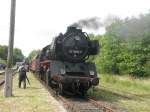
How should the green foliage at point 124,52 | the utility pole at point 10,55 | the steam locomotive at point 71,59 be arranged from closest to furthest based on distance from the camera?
the utility pole at point 10,55
the steam locomotive at point 71,59
the green foliage at point 124,52

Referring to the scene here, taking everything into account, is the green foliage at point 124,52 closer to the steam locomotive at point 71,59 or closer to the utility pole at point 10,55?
the steam locomotive at point 71,59

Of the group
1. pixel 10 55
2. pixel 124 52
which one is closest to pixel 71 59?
pixel 10 55

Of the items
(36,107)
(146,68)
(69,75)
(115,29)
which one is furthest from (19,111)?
(115,29)

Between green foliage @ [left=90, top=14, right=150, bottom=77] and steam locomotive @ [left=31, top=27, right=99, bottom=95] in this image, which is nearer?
steam locomotive @ [left=31, top=27, right=99, bottom=95]

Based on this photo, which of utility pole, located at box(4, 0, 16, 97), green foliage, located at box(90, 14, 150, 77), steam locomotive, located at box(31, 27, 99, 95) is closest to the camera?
utility pole, located at box(4, 0, 16, 97)

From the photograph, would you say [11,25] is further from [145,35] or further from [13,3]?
[145,35]

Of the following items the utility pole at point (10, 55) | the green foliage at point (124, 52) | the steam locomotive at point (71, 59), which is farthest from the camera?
the green foliage at point (124, 52)

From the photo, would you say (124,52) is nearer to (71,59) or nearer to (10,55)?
(71,59)

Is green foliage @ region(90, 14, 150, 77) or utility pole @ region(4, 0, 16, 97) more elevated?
green foliage @ region(90, 14, 150, 77)

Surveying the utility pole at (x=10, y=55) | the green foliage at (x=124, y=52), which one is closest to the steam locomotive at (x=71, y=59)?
the utility pole at (x=10, y=55)

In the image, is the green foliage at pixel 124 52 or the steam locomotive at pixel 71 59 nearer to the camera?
the steam locomotive at pixel 71 59

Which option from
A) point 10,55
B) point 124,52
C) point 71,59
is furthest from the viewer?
point 124,52

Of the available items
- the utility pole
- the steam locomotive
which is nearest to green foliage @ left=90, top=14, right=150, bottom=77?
the steam locomotive

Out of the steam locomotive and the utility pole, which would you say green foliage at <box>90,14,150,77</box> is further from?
the utility pole
